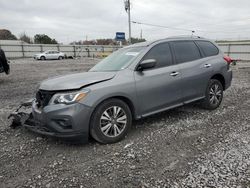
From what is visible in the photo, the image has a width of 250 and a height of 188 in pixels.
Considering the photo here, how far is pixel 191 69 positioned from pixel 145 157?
250 cm

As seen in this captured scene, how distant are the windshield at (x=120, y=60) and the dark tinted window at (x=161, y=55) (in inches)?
9.1

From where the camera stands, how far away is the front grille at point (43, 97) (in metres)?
4.11

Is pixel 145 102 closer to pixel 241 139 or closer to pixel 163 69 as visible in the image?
pixel 163 69

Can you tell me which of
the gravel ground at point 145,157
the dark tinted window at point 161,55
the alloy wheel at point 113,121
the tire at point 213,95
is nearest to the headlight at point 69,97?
the alloy wheel at point 113,121

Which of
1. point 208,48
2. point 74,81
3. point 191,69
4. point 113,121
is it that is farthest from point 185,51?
point 74,81

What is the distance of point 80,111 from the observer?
389cm

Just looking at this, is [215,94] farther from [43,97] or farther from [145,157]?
[43,97]

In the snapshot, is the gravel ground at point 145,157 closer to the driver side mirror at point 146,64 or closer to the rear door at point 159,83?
the rear door at point 159,83

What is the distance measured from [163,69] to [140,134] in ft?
4.39

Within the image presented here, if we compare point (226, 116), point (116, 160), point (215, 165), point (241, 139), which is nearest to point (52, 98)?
point (116, 160)

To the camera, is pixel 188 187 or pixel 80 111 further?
pixel 80 111

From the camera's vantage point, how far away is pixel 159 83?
4844 mm

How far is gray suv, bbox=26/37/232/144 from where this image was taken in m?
3.95

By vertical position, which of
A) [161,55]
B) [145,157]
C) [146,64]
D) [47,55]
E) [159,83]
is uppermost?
[47,55]
